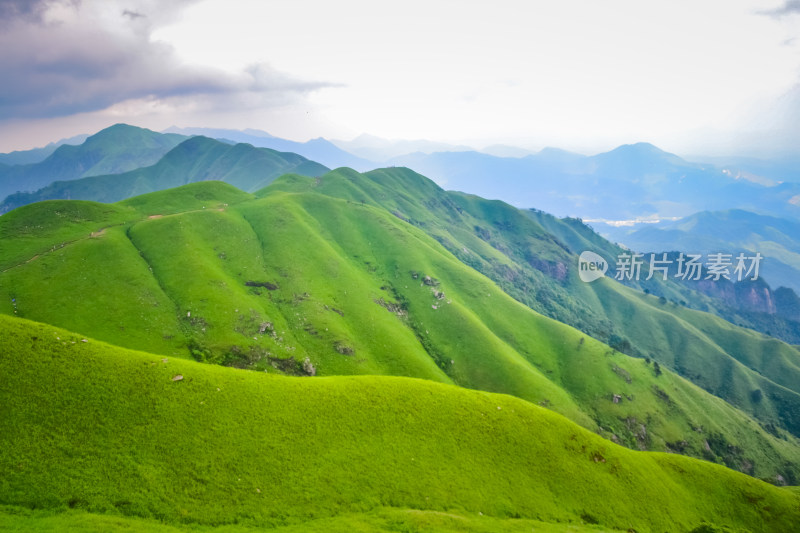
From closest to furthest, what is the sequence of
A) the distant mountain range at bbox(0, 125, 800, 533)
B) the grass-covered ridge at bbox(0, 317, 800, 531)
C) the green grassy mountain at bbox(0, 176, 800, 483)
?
the grass-covered ridge at bbox(0, 317, 800, 531)
the distant mountain range at bbox(0, 125, 800, 533)
the green grassy mountain at bbox(0, 176, 800, 483)

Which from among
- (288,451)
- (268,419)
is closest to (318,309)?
(268,419)

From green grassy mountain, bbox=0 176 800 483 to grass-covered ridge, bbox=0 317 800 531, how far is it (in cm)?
5244

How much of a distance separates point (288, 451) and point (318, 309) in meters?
85.2

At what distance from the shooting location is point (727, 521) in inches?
2223

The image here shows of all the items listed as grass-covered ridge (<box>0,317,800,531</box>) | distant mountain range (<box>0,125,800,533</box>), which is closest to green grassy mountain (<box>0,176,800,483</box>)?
distant mountain range (<box>0,125,800,533</box>)

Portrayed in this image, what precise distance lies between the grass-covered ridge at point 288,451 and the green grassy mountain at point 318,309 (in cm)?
5244

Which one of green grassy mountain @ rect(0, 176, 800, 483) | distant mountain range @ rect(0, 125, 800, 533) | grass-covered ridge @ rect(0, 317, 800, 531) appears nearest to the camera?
grass-covered ridge @ rect(0, 317, 800, 531)

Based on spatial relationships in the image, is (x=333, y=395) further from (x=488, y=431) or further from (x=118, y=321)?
(x=118, y=321)

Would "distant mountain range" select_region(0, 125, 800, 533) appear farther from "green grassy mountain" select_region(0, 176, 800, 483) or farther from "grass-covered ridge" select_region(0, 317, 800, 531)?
"green grassy mountain" select_region(0, 176, 800, 483)

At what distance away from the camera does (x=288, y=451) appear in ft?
132

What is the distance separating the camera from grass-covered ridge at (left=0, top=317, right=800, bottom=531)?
1302 inches

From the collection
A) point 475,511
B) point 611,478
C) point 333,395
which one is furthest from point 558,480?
point 333,395

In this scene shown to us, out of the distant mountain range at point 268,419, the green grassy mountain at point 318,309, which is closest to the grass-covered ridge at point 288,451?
the distant mountain range at point 268,419

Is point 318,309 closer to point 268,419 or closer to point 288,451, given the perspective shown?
point 268,419
